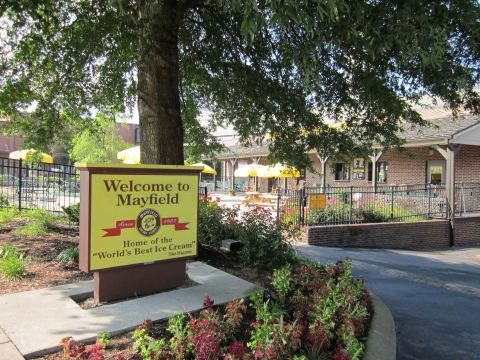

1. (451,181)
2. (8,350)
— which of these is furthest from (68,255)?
(451,181)

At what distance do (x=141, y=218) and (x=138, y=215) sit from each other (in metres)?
0.05

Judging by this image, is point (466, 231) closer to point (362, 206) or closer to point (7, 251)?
point (362, 206)

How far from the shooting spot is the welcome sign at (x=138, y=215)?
4391 millimetres

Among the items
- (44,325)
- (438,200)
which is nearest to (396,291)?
(44,325)

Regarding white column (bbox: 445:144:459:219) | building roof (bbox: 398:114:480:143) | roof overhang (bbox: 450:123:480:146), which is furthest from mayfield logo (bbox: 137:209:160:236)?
roof overhang (bbox: 450:123:480:146)

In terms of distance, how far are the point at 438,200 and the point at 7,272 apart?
1445 cm

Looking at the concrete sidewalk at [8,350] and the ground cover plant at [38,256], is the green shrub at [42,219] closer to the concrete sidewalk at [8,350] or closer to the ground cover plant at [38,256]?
the ground cover plant at [38,256]

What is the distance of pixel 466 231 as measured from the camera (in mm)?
15906

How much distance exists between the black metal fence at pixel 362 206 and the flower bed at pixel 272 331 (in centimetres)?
754

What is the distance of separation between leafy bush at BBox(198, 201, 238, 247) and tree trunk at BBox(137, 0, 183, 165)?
1582mm

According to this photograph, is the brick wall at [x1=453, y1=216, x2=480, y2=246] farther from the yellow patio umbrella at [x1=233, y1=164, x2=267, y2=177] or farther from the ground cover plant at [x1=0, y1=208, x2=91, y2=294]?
the ground cover plant at [x1=0, y1=208, x2=91, y2=294]

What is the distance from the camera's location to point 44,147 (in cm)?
871

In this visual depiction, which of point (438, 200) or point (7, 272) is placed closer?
point (7, 272)

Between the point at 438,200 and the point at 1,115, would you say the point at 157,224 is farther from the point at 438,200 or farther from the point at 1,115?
the point at 438,200
